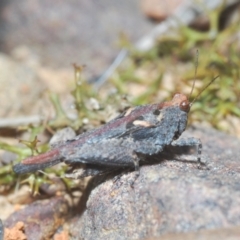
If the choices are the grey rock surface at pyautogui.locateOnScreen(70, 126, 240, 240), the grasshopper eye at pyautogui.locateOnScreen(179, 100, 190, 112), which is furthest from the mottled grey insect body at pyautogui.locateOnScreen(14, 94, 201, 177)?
the grey rock surface at pyautogui.locateOnScreen(70, 126, 240, 240)

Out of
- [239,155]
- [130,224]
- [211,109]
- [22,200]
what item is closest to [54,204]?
[22,200]

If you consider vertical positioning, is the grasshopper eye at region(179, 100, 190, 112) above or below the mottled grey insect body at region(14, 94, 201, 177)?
above

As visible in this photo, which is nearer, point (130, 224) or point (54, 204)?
point (130, 224)

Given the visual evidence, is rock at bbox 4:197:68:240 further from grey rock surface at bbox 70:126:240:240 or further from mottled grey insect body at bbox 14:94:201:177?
mottled grey insect body at bbox 14:94:201:177

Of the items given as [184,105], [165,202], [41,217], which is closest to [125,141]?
[184,105]

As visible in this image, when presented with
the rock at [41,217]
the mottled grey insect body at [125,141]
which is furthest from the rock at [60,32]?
the mottled grey insect body at [125,141]

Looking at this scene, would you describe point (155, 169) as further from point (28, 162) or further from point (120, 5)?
point (120, 5)

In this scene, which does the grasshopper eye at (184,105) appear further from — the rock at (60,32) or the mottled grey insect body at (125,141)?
the rock at (60,32)

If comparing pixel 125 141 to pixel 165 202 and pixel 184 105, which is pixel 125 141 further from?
pixel 165 202
